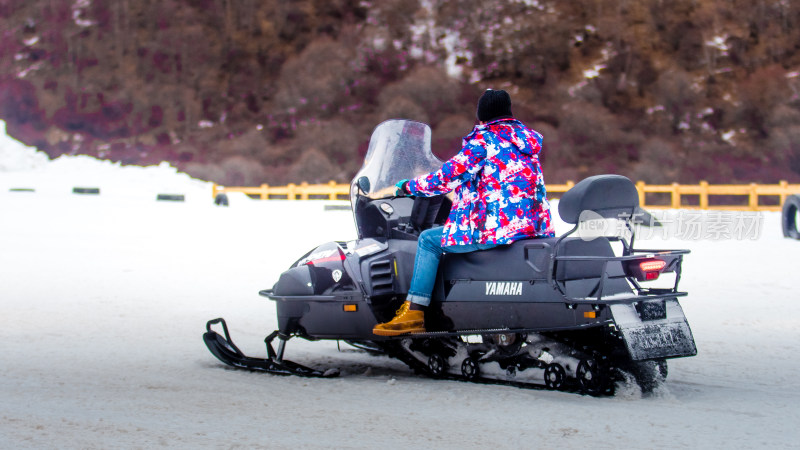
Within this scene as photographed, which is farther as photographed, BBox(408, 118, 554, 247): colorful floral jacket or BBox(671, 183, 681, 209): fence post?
BBox(671, 183, 681, 209): fence post

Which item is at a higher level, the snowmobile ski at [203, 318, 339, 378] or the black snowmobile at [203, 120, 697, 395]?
the black snowmobile at [203, 120, 697, 395]

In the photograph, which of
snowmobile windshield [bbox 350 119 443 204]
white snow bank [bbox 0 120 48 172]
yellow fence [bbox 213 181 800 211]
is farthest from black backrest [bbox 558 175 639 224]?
white snow bank [bbox 0 120 48 172]

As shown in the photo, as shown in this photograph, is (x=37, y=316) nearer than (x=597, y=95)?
Yes

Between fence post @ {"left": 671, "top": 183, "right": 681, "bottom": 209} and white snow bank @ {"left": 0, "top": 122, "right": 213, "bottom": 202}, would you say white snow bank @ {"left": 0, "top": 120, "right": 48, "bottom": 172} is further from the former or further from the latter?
fence post @ {"left": 671, "top": 183, "right": 681, "bottom": 209}

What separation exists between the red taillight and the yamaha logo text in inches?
23.3

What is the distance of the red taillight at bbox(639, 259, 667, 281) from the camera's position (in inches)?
167

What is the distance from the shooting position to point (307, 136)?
56.2m

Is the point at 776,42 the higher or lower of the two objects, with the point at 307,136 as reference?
higher

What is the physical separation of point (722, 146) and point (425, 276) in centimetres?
4815

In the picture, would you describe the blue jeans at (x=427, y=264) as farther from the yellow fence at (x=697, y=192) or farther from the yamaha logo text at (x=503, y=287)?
the yellow fence at (x=697, y=192)

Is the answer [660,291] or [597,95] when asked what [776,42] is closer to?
[597,95]

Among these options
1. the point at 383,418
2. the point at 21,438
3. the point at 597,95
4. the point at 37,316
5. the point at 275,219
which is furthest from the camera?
the point at 597,95

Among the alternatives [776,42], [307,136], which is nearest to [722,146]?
[776,42]

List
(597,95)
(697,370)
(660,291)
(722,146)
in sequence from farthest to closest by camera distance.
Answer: (597,95) < (722,146) < (697,370) < (660,291)
